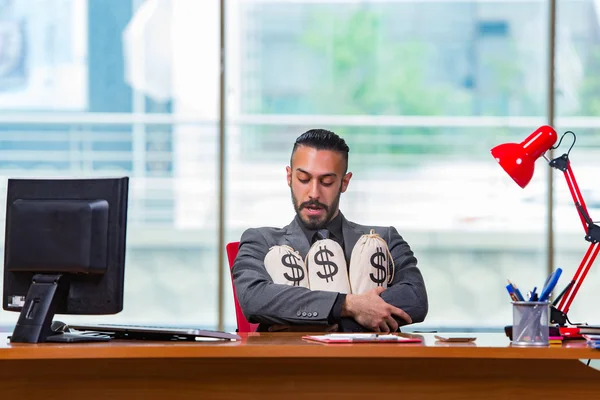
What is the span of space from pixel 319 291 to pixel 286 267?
20cm

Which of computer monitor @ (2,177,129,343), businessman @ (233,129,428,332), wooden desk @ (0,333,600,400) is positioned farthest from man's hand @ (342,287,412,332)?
computer monitor @ (2,177,129,343)

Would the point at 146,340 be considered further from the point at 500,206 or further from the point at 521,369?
the point at 500,206

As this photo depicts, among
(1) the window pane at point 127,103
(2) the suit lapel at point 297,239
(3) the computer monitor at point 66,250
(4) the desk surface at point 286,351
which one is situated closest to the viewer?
(4) the desk surface at point 286,351

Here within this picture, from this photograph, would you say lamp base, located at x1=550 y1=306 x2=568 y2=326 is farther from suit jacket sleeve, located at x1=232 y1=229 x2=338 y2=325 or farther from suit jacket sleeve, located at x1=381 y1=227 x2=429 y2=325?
suit jacket sleeve, located at x1=232 y1=229 x2=338 y2=325

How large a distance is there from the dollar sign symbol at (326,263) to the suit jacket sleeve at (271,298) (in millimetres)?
151

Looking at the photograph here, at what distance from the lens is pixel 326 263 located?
2.83m

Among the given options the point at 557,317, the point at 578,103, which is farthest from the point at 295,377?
the point at 578,103

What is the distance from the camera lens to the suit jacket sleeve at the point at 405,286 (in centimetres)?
278

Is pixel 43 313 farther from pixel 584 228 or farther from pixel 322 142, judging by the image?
pixel 584 228

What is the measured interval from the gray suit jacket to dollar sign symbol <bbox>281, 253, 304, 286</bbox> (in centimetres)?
6

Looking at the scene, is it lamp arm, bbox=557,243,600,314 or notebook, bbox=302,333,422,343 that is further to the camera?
lamp arm, bbox=557,243,600,314

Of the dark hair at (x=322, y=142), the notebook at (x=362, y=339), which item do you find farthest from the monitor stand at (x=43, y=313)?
Answer: the dark hair at (x=322, y=142)

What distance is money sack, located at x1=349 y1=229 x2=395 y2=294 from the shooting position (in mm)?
2838

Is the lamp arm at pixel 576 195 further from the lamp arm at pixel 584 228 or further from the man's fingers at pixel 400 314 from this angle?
the man's fingers at pixel 400 314
